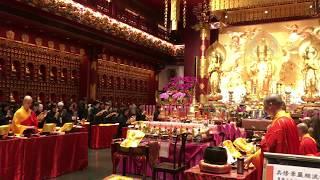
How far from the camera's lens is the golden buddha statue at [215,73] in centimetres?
1193

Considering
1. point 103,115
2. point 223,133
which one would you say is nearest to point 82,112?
point 103,115

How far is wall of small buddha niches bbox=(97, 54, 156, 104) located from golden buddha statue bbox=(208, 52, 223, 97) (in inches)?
158

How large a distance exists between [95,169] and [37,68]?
16.2 feet

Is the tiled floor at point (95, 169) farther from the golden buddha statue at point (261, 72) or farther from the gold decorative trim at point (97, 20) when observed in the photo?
the golden buddha statue at point (261, 72)

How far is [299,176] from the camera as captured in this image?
132 cm

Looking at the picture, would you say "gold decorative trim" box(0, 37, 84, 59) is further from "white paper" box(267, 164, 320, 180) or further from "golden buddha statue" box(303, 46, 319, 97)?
"white paper" box(267, 164, 320, 180)

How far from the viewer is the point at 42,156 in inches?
203

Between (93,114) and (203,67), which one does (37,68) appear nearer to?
(93,114)

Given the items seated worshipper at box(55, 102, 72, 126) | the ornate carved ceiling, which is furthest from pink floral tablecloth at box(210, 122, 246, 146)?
the ornate carved ceiling

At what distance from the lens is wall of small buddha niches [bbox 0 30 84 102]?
9.08 meters

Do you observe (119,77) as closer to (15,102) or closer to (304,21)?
(15,102)

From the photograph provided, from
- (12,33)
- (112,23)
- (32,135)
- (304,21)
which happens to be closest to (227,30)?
(304,21)

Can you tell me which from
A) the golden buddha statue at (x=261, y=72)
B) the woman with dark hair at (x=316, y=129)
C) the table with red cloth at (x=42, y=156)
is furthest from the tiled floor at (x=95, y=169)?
the golden buddha statue at (x=261, y=72)

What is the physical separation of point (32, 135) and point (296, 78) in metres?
9.09
